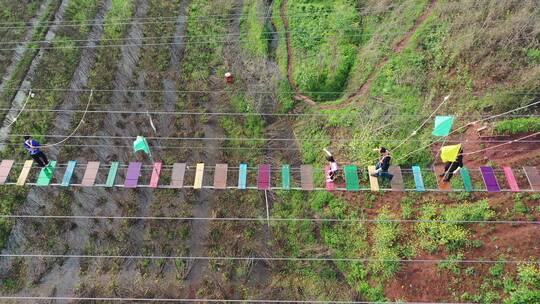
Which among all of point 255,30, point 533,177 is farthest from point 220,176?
point 533,177

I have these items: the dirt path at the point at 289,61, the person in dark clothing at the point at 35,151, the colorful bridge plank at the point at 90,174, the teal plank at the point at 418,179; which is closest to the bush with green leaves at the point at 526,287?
the teal plank at the point at 418,179

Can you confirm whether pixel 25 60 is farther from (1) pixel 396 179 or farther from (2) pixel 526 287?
(2) pixel 526 287

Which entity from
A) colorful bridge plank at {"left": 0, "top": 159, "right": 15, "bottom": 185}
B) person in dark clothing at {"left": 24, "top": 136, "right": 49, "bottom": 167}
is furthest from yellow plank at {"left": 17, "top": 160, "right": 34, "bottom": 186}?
colorful bridge plank at {"left": 0, "top": 159, "right": 15, "bottom": 185}

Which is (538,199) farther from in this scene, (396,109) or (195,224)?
(195,224)

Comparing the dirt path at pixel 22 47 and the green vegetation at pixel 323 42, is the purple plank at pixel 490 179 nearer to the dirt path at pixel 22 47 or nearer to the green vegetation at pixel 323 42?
the green vegetation at pixel 323 42

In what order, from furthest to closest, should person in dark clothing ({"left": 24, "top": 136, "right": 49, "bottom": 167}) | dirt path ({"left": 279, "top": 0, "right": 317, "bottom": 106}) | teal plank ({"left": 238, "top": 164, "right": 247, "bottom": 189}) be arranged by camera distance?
dirt path ({"left": 279, "top": 0, "right": 317, "bottom": 106}), teal plank ({"left": 238, "top": 164, "right": 247, "bottom": 189}), person in dark clothing ({"left": 24, "top": 136, "right": 49, "bottom": 167})

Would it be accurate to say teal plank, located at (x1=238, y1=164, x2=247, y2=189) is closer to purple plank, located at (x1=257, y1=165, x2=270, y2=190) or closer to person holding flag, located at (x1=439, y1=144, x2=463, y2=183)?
purple plank, located at (x1=257, y1=165, x2=270, y2=190)

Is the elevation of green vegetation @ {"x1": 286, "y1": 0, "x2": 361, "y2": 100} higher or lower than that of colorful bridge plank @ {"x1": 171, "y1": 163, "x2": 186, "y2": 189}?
higher

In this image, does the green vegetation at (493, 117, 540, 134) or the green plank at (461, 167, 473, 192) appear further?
the green vegetation at (493, 117, 540, 134)
